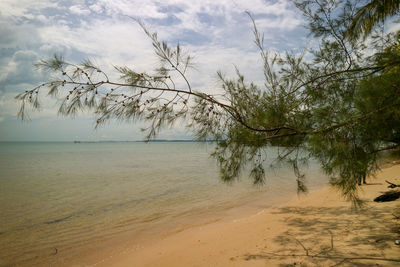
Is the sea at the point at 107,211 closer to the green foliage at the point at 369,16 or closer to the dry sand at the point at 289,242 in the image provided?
the dry sand at the point at 289,242

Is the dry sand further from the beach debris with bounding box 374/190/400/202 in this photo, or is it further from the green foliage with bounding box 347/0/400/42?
the green foliage with bounding box 347/0/400/42

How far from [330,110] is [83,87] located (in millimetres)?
2054

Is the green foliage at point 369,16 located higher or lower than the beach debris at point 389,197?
higher

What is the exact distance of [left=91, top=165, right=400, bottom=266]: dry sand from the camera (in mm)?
2777

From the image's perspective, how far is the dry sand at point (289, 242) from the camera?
9.11 feet

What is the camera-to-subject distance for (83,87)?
1.82 meters

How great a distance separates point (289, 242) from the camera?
3502 mm

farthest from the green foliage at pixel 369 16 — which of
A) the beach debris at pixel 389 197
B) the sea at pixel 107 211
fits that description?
the beach debris at pixel 389 197

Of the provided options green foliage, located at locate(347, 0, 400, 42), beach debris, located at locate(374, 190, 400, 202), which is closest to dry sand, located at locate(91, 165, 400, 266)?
beach debris, located at locate(374, 190, 400, 202)

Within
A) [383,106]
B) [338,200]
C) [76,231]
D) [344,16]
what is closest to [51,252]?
[76,231]

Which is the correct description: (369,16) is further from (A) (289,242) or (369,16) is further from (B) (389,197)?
(B) (389,197)

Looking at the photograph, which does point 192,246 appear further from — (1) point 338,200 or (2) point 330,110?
(1) point 338,200

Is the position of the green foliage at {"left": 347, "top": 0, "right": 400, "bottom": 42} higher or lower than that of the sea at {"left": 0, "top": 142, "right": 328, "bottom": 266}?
higher

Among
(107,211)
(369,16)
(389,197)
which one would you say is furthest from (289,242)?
(107,211)
